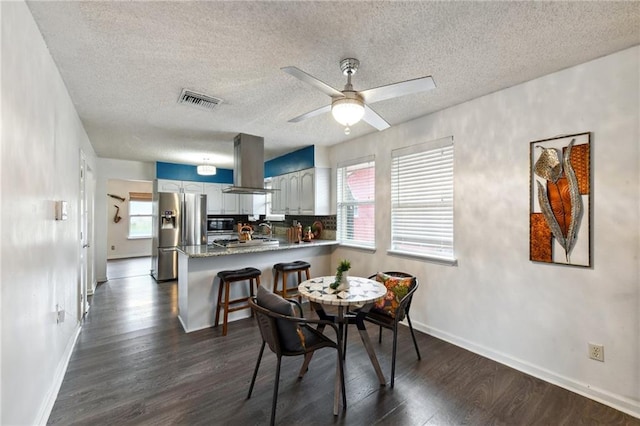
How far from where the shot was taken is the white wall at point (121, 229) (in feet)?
27.0

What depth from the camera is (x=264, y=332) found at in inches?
77.5

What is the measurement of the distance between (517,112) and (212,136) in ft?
12.3

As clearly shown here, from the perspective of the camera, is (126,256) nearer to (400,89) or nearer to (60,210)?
(60,210)

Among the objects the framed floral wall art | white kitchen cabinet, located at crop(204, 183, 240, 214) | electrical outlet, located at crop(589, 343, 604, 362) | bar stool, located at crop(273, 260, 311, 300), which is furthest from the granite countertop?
electrical outlet, located at crop(589, 343, 604, 362)

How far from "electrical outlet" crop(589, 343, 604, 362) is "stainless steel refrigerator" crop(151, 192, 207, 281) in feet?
19.9

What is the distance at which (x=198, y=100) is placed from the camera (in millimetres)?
2756

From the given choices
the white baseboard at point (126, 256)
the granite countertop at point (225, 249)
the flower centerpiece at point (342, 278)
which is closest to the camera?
the flower centerpiece at point (342, 278)

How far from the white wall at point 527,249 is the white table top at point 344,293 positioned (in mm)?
1153

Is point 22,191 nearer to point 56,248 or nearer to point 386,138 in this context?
point 56,248

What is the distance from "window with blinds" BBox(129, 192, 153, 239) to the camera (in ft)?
28.1

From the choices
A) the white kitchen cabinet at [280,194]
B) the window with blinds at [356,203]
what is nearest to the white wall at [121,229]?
the white kitchen cabinet at [280,194]

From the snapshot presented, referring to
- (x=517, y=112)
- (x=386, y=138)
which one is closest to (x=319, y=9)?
(x=517, y=112)

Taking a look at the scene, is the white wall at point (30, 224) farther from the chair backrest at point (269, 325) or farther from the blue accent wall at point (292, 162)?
the blue accent wall at point (292, 162)

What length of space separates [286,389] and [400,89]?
2.37 meters
